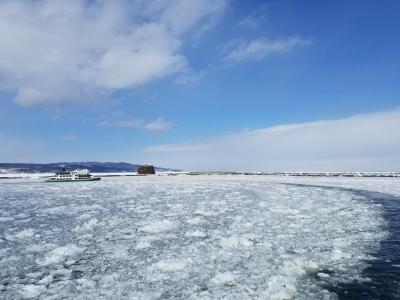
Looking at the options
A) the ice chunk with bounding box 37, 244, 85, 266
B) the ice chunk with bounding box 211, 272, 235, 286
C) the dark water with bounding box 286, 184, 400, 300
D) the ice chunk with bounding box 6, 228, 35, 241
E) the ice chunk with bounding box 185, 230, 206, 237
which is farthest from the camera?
the ice chunk with bounding box 185, 230, 206, 237

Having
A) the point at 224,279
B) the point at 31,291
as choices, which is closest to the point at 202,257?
the point at 224,279

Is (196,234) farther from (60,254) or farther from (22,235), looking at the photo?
(22,235)

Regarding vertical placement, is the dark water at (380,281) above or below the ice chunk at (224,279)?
above

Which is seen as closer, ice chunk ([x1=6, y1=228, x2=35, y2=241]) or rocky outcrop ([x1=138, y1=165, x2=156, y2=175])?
ice chunk ([x1=6, y1=228, x2=35, y2=241])

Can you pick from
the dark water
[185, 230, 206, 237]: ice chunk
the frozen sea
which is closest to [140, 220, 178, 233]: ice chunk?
the frozen sea

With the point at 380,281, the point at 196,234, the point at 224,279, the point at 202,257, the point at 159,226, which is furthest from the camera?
the point at 159,226

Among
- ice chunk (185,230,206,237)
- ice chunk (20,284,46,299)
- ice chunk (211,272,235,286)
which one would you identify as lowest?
ice chunk (20,284,46,299)

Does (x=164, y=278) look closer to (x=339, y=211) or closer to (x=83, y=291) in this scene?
(x=83, y=291)

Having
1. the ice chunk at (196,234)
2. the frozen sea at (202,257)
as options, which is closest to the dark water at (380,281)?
the frozen sea at (202,257)

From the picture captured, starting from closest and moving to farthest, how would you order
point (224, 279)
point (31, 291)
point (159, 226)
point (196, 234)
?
1. point (31, 291)
2. point (224, 279)
3. point (196, 234)
4. point (159, 226)

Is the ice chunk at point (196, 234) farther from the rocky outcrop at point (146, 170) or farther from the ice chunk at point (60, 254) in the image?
the rocky outcrop at point (146, 170)

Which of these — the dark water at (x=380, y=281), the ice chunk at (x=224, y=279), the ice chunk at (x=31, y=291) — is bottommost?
the ice chunk at (x=31, y=291)

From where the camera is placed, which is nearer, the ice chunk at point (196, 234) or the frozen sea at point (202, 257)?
the frozen sea at point (202, 257)

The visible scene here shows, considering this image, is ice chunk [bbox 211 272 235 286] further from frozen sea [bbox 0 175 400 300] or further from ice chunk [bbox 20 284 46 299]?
ice chunk [bbox 20 284 46 299]
